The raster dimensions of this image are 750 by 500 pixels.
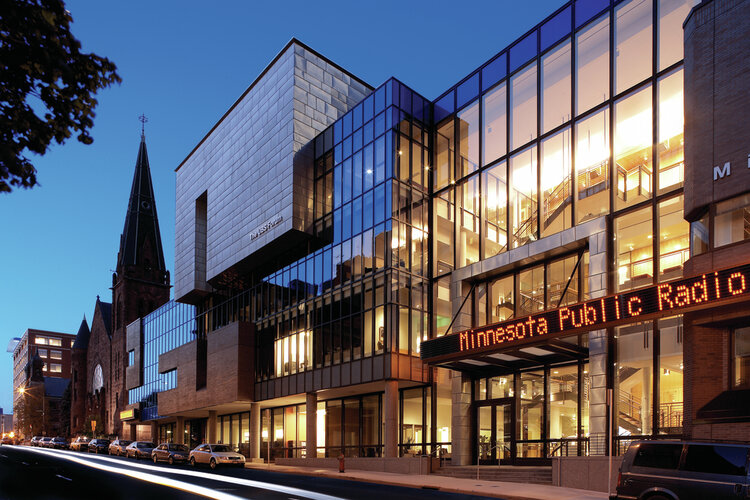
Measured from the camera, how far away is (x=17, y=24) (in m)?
8.27

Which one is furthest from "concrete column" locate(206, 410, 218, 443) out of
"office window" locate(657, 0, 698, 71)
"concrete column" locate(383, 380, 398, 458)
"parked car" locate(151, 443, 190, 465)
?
"office window" locate(657, 0, 698, 71)

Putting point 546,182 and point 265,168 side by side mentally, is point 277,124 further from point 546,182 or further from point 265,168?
point 546,182

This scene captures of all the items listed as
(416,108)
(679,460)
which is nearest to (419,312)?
(416,108)

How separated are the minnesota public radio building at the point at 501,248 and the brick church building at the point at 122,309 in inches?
1730

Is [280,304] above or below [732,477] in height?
above

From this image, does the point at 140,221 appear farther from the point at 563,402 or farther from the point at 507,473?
the point at 507,473

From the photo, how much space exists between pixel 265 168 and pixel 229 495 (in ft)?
87.5

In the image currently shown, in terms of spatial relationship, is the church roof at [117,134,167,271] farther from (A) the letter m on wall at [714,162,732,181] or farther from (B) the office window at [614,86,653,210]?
(A) the letter m on wall at [714,162,732,181]

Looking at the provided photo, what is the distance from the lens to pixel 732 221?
19422 mm

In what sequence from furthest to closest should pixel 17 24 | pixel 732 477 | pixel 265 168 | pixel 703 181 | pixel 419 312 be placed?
pixel 265 168, pixel 419 312, pixel 703 181, pixel 732 477, pixel 17 24

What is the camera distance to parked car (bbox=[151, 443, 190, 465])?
41375 millimetres

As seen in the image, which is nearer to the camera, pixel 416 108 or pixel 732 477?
pixel 732 477

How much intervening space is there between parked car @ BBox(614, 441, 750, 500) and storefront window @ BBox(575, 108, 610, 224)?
43.7 feet

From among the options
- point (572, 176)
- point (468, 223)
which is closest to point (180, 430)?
point (468, 223)
